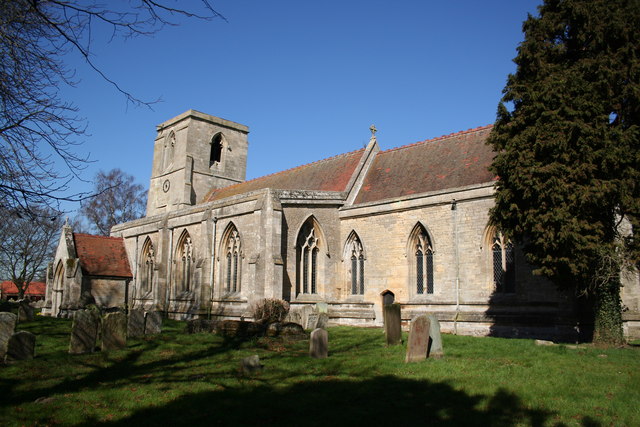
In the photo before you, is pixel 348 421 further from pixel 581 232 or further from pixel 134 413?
pixel 581 232

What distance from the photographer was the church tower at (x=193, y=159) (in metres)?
33.8

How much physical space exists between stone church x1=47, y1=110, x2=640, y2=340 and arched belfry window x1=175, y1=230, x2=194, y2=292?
0.18 ft

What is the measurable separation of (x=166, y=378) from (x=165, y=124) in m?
29.4

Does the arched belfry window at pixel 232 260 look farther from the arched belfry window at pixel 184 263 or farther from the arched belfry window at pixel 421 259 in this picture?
the arched belfry window at pixel 421 259

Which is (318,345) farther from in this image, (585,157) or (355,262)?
(355,262)

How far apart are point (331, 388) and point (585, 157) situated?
8.83 meters

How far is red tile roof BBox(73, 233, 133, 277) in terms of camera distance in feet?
92.1

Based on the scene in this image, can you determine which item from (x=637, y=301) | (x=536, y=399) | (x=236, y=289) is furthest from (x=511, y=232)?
(x=236, y=289)

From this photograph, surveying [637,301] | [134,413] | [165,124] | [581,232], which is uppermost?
[165,124]

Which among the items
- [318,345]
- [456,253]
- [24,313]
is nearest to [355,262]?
[456,253]

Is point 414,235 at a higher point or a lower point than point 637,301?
higher

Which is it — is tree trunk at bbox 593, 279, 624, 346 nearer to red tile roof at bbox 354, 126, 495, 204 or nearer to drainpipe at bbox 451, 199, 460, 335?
drainpipe at bbox 451, 199, 460, 335

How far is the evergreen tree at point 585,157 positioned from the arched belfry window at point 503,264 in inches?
158

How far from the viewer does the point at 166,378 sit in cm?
984
